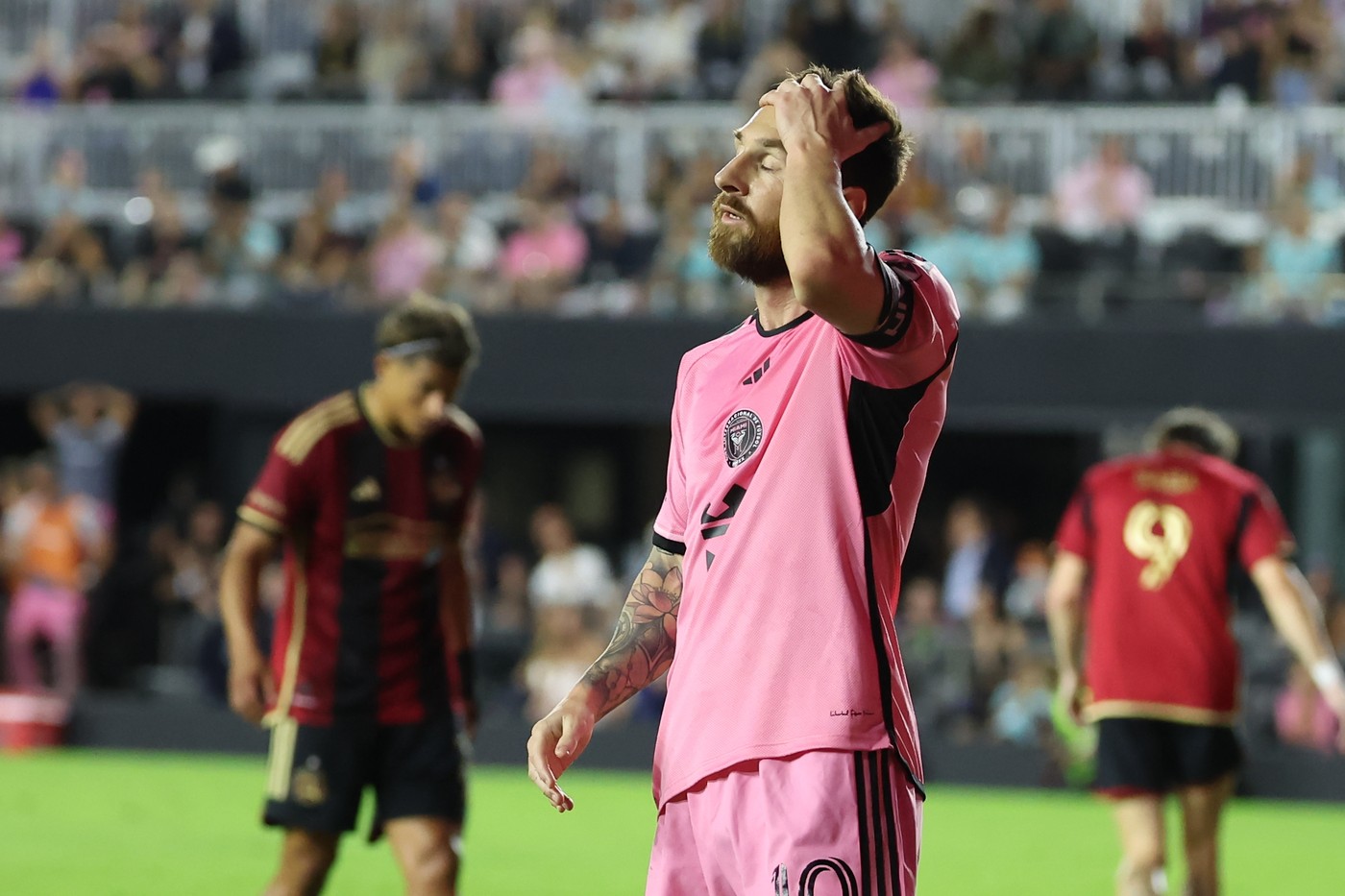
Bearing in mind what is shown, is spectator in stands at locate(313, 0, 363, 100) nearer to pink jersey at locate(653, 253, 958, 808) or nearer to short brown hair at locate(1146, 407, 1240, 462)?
short brown hair at locate(1146, 407, 1240, 462)

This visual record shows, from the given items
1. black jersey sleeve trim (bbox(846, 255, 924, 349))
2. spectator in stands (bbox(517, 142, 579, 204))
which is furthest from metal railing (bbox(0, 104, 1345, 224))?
black jersey sleeve trim (bbox(846, 255, 924, 349))

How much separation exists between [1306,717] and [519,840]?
19.9 feet

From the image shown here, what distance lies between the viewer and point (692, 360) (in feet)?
12.1

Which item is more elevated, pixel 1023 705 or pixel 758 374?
pixel 758 374

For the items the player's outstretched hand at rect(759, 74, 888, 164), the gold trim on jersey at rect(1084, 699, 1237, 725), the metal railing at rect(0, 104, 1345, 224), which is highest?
the metal railing at rect(0, 104, 1345, 224)

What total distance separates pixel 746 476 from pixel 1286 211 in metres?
12.9

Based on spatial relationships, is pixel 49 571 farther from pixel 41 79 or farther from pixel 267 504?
pixel 267 504

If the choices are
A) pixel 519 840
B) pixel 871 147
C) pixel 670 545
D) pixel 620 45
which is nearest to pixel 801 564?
pixel 670 545

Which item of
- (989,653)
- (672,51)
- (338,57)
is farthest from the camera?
(338,57)

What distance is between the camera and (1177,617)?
723cm

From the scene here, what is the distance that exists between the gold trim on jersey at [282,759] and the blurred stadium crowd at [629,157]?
10.2 meters

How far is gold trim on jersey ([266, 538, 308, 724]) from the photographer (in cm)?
611

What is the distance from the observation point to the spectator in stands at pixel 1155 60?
17.2 m

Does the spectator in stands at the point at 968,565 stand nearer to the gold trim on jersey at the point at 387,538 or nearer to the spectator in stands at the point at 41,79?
the gold trim on jersey at the point at 387,538
